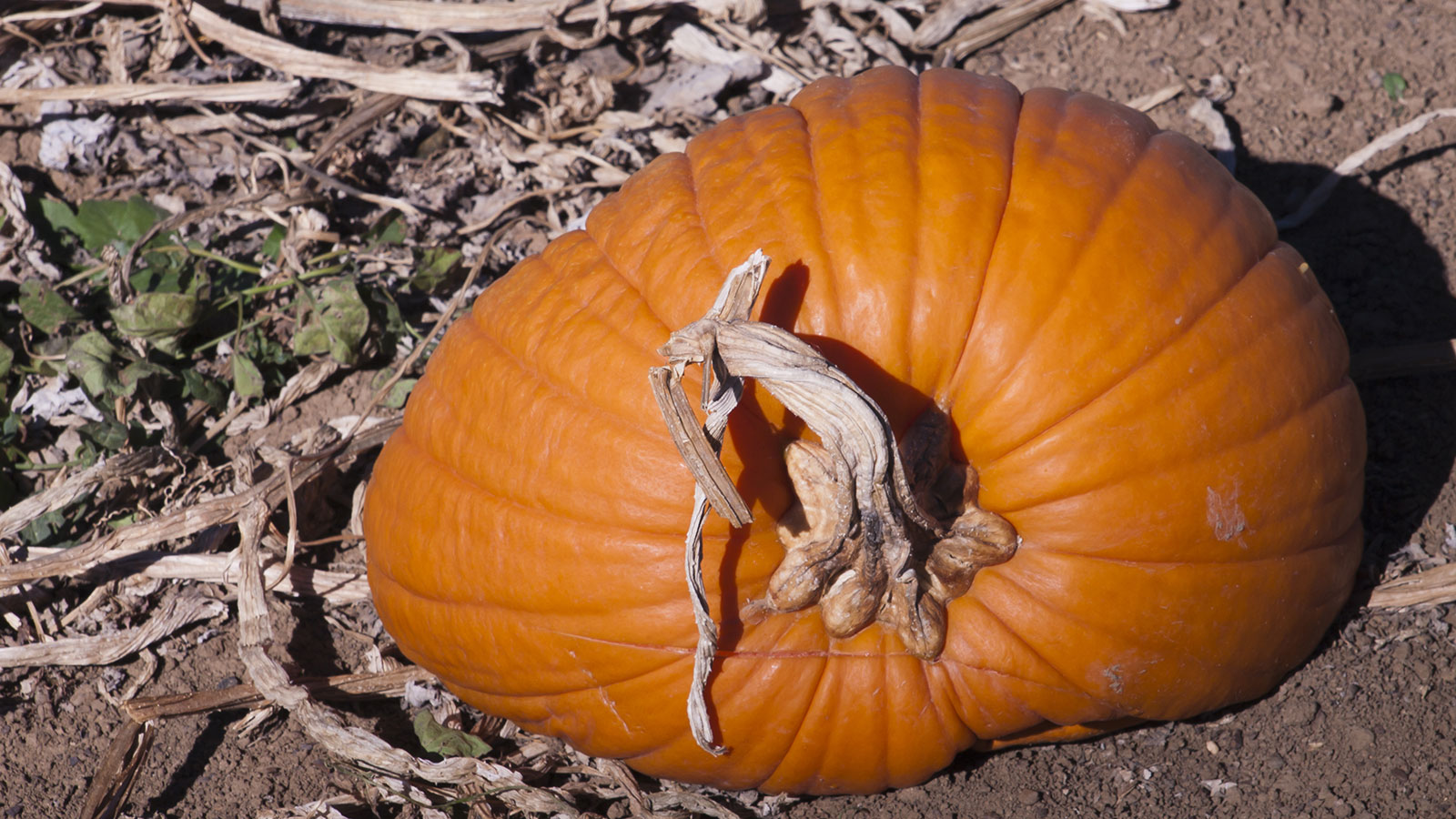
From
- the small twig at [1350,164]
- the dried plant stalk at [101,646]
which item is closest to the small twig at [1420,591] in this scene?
the small twig at [1350,164]

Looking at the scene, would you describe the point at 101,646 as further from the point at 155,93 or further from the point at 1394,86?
the point at 1394,86

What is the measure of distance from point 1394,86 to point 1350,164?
0.45m

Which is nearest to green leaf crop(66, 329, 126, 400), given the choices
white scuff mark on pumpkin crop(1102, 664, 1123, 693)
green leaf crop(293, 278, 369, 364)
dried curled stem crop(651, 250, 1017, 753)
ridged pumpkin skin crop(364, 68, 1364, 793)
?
green leaf crop(293, 278, 369, 364)

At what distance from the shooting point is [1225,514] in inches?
82.6

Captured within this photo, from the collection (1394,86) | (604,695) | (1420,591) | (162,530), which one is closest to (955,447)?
(604,695)

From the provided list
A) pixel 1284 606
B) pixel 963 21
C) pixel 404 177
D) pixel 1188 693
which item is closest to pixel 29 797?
pixel 404 177

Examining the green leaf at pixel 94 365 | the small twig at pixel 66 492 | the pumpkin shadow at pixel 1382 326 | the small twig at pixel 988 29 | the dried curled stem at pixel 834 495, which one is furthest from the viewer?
the small twig at pixel 988 29

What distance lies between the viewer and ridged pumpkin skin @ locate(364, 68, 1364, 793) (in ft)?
6.75

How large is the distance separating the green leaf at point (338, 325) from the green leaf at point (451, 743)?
1280 millimetres

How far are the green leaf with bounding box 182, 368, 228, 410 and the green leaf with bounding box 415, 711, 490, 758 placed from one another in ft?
4.57

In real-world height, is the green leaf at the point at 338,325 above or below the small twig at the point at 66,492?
above

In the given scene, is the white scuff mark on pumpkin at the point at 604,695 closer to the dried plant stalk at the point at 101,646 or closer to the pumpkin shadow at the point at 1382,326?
the pumpkin shadow at the point at 1382,326

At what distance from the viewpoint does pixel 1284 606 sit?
2.25m

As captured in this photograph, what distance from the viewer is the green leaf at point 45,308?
10.9ft
